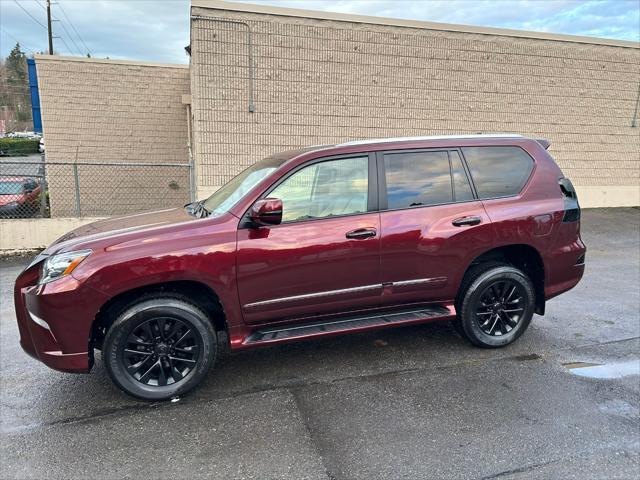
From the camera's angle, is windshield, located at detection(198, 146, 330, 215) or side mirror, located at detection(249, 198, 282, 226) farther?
windshield, located at detection(198, 146, 330, 215)

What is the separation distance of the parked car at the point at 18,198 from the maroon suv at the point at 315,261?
241 inches

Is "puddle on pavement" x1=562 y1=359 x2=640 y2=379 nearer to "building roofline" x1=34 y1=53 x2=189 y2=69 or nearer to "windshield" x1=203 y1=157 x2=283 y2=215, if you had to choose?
"windshield" x1=203 y1=157 x2=283 y2=215

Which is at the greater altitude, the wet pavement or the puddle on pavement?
the puddle on pavement

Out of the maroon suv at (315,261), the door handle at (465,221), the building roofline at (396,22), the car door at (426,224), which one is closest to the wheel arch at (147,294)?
the maroon suv at (315,261)

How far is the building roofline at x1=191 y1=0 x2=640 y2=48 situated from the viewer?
9.20 meters

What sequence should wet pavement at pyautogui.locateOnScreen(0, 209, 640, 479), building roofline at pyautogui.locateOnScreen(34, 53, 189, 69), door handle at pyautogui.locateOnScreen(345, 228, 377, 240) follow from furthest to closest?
building roofline at pyautogui.locateOnScreen(34, 53, 189, 69)
door handle at pyautogui.locateOnScreen(345, 228, 377, 240)
wet pavement at pyautogui.locateOnScreen(0, 209, 640, 479)

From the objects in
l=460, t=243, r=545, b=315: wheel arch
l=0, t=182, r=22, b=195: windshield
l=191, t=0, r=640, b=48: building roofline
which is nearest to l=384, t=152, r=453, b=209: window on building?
l=460, t=243, r=545, b=315: wheel arch

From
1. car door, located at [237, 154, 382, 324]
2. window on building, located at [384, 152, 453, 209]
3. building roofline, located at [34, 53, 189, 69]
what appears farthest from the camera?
building roofline, located at [34, 53, 189, 69]

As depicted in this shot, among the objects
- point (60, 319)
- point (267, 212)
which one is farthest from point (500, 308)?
point (60, 319)

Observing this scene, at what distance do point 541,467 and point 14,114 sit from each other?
183ft

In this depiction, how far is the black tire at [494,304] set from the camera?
411cm

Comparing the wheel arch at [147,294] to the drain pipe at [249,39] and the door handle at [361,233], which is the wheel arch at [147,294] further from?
the drain pipe at [249,39]

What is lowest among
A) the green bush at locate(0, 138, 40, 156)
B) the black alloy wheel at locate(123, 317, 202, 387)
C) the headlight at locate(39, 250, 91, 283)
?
the black alloy wheel at locate(123, 317, 202, 387)

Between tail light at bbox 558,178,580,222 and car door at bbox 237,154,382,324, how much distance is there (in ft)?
6.14
